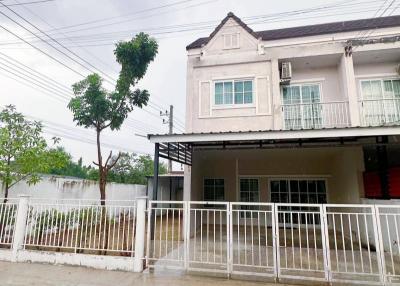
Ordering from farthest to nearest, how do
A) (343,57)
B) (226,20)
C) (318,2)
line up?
(226,20) → (343,57) → (318,2)

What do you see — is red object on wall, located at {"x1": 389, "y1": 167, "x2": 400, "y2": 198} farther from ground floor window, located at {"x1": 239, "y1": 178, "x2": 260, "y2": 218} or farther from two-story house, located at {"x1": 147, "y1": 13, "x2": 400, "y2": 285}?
ground floor window, located at {"x1": 239, "y1": 178, "x2": 260, "y2": 218}

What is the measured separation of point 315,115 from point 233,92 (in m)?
3.10

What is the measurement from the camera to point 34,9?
7066mm

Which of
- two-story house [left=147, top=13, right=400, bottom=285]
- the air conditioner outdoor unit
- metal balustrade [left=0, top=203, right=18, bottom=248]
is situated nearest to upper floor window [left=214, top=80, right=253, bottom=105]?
two-story house [left=147, top=13, right=400, bottom=285]

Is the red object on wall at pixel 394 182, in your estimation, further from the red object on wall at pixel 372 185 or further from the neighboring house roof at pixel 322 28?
the neighboring house roof at pixel 322 28

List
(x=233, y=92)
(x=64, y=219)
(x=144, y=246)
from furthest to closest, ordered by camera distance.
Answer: (x=233, y=92), (x=64, y=219), (x=144, y=246)

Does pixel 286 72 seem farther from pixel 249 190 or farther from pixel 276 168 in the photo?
pixel 249 190

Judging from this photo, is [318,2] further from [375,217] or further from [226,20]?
[375,217]

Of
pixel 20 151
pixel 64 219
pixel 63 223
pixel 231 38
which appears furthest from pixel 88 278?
pixel 231 38

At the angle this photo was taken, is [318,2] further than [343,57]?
No

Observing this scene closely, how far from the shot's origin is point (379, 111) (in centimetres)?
909

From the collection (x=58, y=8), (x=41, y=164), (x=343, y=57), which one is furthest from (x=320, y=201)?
(x=58, y=8)

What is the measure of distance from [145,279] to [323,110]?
8138 mm

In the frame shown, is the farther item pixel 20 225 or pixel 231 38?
pixel 231 38
